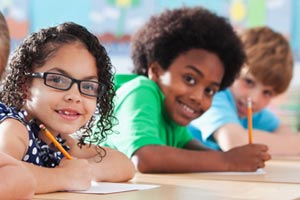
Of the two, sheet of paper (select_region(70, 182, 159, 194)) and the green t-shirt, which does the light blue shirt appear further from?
sheet of paper (select_region(70, 182, 159, 194))

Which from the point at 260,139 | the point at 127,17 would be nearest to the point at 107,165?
the point at 260,139

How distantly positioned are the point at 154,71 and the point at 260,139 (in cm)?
53

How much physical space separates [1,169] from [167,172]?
0.71 meters

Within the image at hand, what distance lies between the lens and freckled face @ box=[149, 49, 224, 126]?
1.90 meters

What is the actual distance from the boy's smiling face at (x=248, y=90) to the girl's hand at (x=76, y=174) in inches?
50.2

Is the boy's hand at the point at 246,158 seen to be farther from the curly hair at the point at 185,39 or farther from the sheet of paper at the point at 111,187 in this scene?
the sheet of paper at the point at 111,187

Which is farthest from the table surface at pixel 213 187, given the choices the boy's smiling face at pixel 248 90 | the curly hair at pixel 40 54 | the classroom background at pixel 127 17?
the classroom background at pixel 127 17

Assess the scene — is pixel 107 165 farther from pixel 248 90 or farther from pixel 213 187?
pixel 248 90

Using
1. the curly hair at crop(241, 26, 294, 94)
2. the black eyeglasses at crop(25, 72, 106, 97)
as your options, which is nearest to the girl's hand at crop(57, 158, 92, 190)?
the black eyeglasses at crop(25, 72, 106, 97)

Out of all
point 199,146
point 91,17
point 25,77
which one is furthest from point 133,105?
point 91,17

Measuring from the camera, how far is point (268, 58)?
2434mm

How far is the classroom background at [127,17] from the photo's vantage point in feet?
12.3

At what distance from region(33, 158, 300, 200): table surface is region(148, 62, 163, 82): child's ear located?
40 cm

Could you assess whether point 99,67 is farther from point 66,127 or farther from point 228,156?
point 228,156
